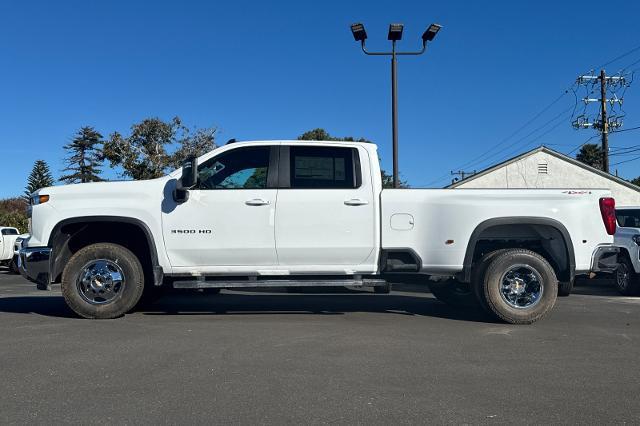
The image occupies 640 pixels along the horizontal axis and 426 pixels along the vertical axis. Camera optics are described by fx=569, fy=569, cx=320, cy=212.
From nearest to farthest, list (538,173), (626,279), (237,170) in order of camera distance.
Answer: (237,170), (626,279), (538,173)

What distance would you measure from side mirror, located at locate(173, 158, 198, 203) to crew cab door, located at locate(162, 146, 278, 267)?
0.47 feet

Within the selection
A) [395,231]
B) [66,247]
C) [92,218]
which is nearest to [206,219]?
[92,218]

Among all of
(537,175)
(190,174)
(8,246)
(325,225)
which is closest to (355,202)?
(325,225)

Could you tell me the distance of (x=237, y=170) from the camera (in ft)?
23.7

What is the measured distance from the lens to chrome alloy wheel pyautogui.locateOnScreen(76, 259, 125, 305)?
697 cm

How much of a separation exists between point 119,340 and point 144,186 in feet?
6.54

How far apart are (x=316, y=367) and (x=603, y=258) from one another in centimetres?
416

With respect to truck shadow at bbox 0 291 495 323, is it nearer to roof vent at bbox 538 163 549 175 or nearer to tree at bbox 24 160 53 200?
roof vent at bbox 538 163 549 175

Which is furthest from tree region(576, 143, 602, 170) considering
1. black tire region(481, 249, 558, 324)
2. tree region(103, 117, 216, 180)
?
black tire region(481, 249, 558, 324)

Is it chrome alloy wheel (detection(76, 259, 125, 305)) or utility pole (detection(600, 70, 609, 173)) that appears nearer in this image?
chrome alloy wheel (detection(76, 259, 125, 305))

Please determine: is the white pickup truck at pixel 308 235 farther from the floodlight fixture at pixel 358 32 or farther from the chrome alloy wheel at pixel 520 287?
the floodlight fixture at pixel 358 32

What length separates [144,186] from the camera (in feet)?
23.2

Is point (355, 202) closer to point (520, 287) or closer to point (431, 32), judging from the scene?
point (520, 287)

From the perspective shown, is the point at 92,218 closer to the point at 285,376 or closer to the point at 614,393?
the point at 285,376
